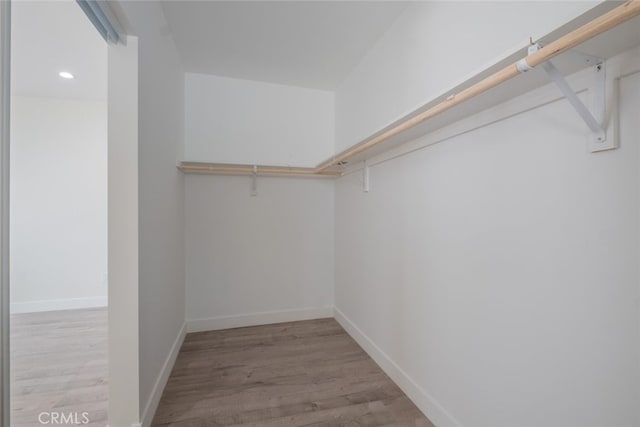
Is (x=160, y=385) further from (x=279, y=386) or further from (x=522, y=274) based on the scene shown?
(x=522, y=274)

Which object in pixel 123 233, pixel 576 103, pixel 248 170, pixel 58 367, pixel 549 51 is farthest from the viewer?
pixel 248 170

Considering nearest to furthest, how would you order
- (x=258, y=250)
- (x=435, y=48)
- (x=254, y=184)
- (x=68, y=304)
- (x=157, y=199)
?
(x=435, y=48), (x=157, y=199), (x=254, y=184), (x=258, y=250), (x=68, y=304)

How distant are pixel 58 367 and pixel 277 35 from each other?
287cm

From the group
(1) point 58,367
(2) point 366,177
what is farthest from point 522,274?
(1) point 58,367

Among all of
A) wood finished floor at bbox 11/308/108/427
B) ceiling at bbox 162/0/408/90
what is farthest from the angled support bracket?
wood finished floor at bbox 11/308/108/427

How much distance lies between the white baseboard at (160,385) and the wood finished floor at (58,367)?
250 mm

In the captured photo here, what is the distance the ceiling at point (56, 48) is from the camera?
1.29m

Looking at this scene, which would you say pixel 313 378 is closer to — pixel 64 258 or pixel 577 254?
pixel 577 254

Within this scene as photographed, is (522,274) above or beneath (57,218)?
beneath

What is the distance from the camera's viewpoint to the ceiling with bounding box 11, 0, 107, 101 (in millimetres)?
1287

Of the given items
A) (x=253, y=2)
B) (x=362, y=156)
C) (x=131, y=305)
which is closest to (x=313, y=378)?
(x=131, y=305)

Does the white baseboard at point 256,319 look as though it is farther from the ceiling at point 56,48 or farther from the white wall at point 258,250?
the ceiling at point 56,48

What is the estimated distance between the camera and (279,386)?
1.75m

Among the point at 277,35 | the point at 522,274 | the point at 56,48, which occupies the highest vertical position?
the point at 277,35
